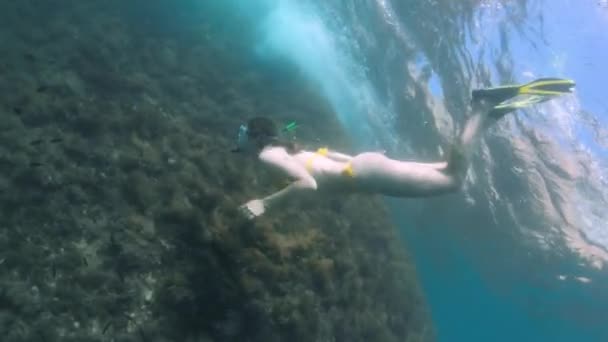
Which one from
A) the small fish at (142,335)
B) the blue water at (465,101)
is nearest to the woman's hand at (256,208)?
the small fish at (142,335)

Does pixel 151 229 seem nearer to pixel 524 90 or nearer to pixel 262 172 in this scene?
pixel 262 172

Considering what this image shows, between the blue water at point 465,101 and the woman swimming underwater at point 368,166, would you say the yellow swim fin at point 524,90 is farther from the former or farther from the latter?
the blue water at point 465,101

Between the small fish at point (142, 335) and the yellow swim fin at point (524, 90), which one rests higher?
the yellow swim fin at point (524, 90)

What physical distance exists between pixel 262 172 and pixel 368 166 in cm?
485

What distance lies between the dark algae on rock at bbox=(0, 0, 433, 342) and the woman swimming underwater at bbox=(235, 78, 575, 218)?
1.86m

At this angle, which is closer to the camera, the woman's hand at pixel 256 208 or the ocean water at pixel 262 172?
the woman's hand at pixel 256 208

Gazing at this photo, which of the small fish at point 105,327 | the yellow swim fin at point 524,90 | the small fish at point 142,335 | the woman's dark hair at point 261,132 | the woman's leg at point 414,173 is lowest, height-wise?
the small fish at point 105,327

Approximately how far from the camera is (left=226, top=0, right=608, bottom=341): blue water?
13.8 meters

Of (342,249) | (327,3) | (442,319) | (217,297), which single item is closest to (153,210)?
(217,297)

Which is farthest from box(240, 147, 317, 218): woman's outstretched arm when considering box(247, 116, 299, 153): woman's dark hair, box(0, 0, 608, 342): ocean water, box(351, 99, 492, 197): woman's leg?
box(0, 0, 608, 342): ocean water

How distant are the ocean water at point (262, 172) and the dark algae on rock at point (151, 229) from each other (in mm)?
36

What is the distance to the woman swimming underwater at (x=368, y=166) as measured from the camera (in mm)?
4980

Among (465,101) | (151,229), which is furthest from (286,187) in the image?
(465,101)

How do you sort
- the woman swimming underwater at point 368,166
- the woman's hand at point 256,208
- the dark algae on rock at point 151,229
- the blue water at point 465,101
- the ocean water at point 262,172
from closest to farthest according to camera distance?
the woman's hand at point 256,208 < the woman swimming underwater at point 368,166 < the dark algae on rock at point 151,229 < the ocean water at point 262,172 < the blue water at point 465,101
